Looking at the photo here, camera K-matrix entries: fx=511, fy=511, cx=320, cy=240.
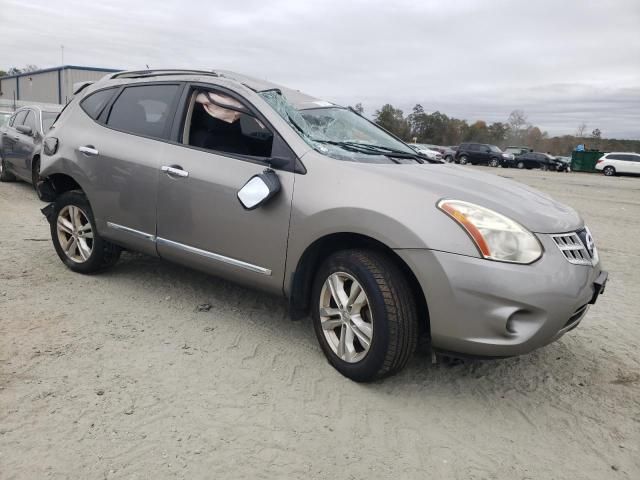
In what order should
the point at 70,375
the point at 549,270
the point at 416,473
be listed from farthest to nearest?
the point at 70,375
the point at 549,270
the point at 416,473

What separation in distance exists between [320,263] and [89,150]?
234cm

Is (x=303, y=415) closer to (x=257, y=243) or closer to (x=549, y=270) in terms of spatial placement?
(x=257, y=243)

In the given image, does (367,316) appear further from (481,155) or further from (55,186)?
(481,155)

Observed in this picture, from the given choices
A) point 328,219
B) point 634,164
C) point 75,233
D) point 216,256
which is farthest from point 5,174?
point 634,164

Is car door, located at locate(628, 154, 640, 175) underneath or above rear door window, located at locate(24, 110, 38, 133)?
above

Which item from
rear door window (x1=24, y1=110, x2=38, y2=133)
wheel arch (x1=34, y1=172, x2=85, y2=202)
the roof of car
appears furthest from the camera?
rear door window (x1=24, y1=110, x2=38, y2=133)

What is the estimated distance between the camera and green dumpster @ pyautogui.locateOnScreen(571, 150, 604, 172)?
3541 centimetres

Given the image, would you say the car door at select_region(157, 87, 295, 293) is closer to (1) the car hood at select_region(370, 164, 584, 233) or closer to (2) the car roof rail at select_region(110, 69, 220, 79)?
(2) the car roof rail at select_region(110, 69, 220, 79)

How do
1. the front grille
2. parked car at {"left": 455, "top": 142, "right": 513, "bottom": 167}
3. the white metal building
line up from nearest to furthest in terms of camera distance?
the front grille < the white metal building < parked car at {"left": 455, "top": 142, "right": 513, "bottom": 167}

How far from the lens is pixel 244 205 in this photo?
324cm

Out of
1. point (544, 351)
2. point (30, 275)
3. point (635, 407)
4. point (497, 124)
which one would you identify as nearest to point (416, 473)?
point (635, 407)

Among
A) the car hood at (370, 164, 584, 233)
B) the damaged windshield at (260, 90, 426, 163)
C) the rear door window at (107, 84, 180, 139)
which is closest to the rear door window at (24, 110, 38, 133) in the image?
the rear door window at (107, 84, 180, 139)

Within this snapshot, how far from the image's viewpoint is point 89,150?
4250mm

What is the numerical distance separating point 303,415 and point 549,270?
147 cm
